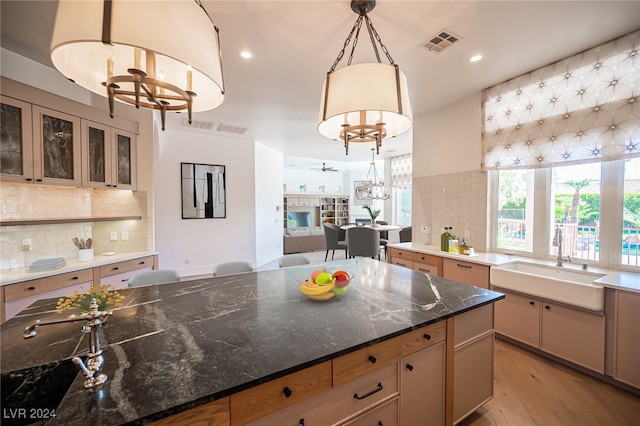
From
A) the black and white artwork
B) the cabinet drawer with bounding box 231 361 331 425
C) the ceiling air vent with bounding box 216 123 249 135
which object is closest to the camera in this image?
the cabinet drawer with bounding box 231 361 331 425

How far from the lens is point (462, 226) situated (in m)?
3.56

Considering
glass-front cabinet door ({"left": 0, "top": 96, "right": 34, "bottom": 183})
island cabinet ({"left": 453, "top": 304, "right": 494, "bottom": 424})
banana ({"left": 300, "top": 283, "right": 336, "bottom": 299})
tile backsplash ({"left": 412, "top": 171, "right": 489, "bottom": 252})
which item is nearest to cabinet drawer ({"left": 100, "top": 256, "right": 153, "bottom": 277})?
glass-front cabinet door ({"left": 0, "top": 96, "right": 34, "bottom": 183})

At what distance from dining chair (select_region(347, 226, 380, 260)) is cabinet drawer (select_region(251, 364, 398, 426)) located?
3.92m

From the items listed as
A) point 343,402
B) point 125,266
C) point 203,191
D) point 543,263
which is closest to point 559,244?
point 543,263

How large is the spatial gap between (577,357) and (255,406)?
2.81 meters

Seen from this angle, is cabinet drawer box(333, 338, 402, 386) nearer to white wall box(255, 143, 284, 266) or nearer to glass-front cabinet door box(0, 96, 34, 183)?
glass-front cabinet door box(0, 96, 34, 183)

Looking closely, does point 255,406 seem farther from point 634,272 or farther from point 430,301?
point 634,272

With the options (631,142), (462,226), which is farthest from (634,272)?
(462,226)

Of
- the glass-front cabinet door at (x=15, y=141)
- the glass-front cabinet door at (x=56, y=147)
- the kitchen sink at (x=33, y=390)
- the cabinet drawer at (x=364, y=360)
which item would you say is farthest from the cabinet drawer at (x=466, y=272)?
the glass-front cabinet door at (x=15, y=141)

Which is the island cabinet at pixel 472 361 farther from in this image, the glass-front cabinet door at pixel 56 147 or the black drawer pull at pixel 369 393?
the glass-front cabinet door at pixel 56 147

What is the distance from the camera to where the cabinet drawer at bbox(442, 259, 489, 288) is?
278 centimetres

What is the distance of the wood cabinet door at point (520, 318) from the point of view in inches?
95.6

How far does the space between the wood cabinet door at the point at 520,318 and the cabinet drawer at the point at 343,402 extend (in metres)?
2.02

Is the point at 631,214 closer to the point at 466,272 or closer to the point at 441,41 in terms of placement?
the point at 466,272
